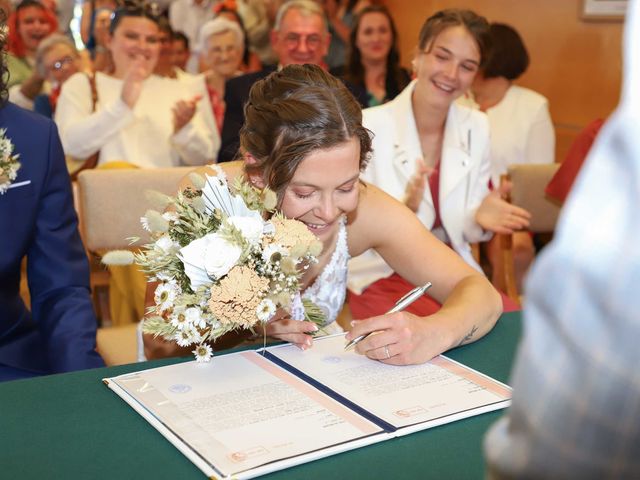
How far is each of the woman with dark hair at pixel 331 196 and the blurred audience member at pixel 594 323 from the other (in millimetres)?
1140

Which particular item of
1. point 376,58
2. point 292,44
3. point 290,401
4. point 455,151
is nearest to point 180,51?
point 376,58

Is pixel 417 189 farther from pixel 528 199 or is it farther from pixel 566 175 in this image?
pixel 566 175

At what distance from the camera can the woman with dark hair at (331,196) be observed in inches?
70.2

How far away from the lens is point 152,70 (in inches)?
208

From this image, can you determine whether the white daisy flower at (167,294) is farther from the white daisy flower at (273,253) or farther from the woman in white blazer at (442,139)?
the woman in white blazer at (442,139)

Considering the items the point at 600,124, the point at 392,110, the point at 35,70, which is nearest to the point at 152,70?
the point at 35,70

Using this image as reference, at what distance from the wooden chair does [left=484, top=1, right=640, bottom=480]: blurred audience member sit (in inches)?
128

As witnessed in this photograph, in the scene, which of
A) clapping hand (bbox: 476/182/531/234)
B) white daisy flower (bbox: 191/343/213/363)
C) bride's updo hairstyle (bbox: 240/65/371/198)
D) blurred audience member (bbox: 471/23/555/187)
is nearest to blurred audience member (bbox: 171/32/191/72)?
blurred audience member (bbox: 471/23/555/187)

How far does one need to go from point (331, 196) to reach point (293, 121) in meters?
0.21

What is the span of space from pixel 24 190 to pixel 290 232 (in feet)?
3.10

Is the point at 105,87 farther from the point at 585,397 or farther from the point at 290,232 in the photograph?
the point at 585,397

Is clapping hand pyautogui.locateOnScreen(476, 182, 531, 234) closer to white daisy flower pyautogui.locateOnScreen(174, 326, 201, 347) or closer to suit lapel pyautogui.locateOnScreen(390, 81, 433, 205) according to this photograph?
suit lapel pyautogui.locateOnScreen(390, 81, 433, 205)

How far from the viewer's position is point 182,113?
5035mm

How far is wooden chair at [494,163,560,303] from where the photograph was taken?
12.4 feet
